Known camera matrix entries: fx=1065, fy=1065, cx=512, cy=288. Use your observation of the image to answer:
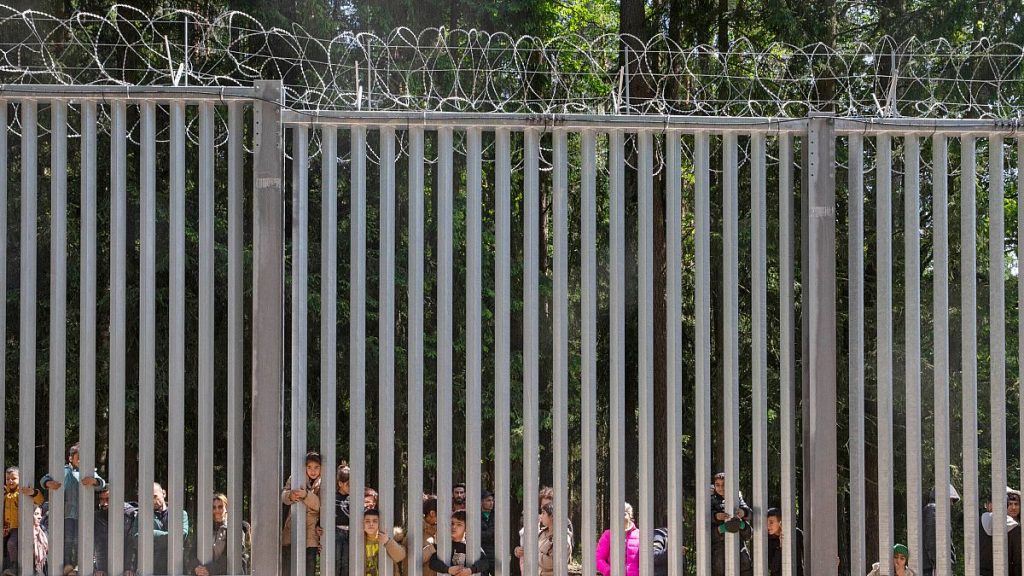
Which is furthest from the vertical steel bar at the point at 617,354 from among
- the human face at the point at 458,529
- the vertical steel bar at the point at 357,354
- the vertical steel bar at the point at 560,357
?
the human face at the point at 458,529

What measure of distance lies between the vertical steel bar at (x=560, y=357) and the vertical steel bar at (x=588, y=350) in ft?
0.23

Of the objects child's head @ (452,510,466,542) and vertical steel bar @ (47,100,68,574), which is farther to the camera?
child's head @ (452,510,466,542)

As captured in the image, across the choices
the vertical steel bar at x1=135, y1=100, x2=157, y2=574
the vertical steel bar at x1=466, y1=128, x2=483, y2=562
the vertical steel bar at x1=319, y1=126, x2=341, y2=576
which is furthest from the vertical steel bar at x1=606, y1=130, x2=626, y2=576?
the vertical steel bar at x1=135, y1=100, x2=157, y2=574

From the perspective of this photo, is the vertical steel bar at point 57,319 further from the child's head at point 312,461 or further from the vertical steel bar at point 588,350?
the vertical steel bar at point 588,350

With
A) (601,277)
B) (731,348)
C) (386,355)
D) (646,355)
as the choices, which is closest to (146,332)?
(386,355)

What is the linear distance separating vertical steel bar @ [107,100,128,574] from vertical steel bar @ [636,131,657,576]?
6.20 ft

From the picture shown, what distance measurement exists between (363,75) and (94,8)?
373 centimetres

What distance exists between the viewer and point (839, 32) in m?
14.2

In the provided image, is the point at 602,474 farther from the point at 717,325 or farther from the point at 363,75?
the point at 363,75

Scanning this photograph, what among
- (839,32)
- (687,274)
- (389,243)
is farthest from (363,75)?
(389,243)

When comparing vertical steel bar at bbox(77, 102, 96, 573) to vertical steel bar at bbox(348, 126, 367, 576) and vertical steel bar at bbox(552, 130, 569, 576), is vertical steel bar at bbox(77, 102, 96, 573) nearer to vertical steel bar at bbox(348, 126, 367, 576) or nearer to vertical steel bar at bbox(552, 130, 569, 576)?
vertical steel bar at bbox(348, 126, 367, 576)

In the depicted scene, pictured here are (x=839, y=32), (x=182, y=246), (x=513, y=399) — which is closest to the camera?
(x=182, y=246)

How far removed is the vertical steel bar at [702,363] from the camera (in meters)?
3.96

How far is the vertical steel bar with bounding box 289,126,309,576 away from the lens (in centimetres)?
389
